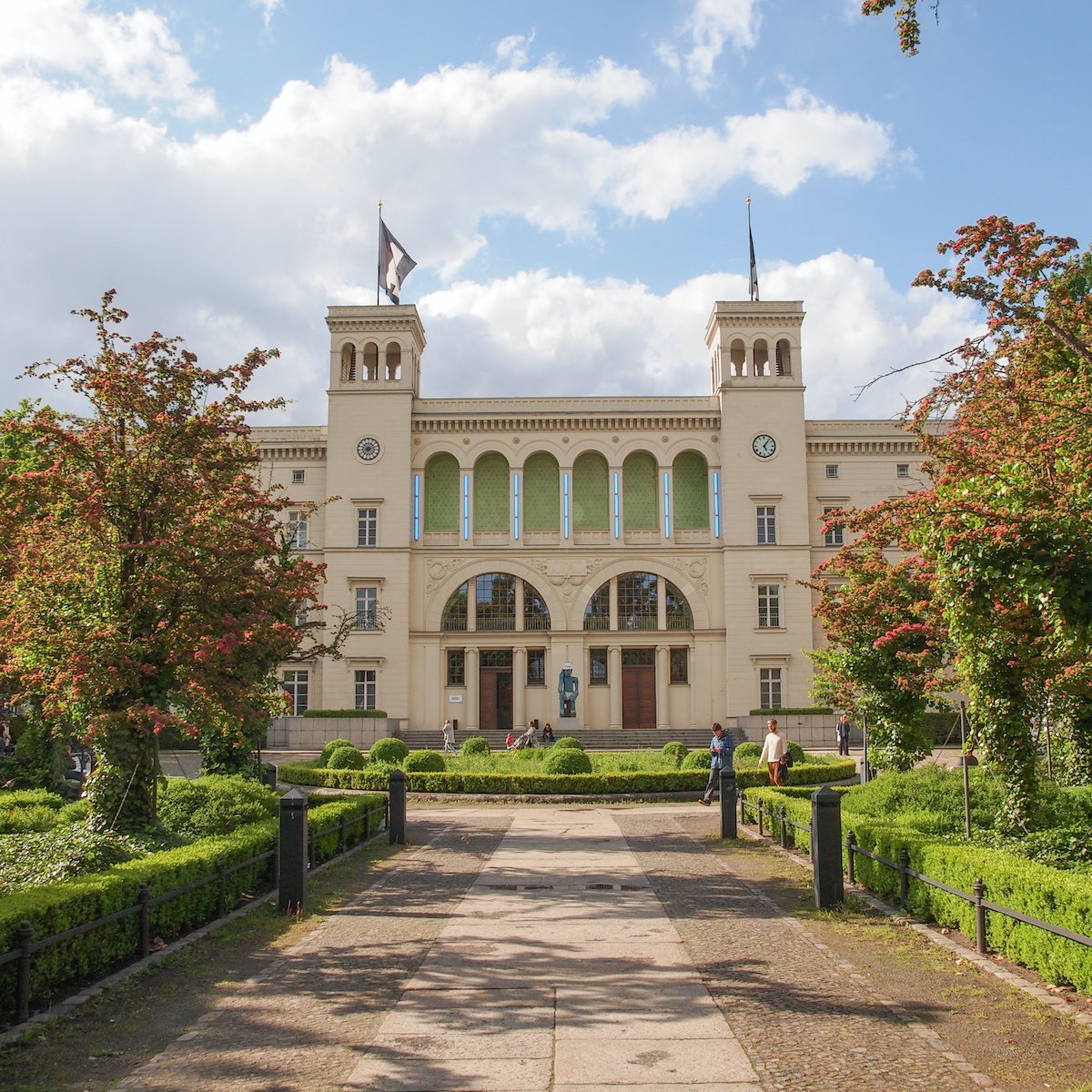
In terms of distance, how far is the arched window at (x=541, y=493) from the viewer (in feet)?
159

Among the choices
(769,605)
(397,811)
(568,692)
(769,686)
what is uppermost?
(769,605)

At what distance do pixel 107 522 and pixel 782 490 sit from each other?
3779 cm

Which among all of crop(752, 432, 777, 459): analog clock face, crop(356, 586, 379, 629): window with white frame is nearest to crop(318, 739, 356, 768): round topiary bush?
crop(356, 586, 379, 629): window with white frame

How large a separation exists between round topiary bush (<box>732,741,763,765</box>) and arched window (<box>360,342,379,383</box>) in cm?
2765

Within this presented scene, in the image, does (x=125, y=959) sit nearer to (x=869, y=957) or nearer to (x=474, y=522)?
(x=869, y=957)

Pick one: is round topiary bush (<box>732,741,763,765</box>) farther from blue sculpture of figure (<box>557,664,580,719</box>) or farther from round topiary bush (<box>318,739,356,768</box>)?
blue sculpture of figure (<box>557,664,580,719</box>)

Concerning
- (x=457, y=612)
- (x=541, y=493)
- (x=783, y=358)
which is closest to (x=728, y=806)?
(x=457, y=612)

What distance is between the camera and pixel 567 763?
88.4 ft

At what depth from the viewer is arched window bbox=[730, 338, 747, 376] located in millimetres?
49406

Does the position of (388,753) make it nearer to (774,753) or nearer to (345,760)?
(345,760)

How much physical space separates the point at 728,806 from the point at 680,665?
29566 millimetres

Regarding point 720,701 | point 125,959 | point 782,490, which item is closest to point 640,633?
point 720,701

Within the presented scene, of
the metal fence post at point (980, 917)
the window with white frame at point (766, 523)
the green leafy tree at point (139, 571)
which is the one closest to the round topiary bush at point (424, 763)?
the green leafy tree at point (139, 571)

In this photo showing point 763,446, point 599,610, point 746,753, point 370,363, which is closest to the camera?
point 746,753
